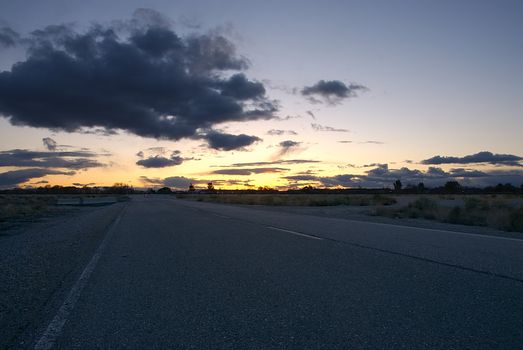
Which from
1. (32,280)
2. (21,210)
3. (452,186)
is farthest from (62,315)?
(452,186)

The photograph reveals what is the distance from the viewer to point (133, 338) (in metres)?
4.09

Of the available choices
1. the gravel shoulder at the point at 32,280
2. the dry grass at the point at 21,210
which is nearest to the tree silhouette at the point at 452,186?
the dry grass at the point at 21,210

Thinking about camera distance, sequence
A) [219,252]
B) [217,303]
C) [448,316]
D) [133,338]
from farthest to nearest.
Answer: [219,252]
[217,303]
[448,316]
[133,338]

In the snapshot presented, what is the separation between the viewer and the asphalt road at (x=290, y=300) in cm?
400

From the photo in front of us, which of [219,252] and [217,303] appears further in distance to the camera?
[219,252]

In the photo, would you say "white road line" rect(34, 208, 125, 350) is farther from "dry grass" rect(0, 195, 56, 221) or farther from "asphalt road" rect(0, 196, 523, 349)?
"dry grass" rect(0, 195, 56, 221)

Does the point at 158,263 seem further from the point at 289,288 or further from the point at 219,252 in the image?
the point at 289,288

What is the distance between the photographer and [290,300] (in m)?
5.25

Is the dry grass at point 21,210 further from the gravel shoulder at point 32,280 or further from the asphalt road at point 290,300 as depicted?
the asphalt road at point 290,300

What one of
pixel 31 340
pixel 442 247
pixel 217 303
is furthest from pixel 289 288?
pixel 442 247

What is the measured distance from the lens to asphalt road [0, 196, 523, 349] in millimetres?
3998

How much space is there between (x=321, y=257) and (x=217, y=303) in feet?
11.6

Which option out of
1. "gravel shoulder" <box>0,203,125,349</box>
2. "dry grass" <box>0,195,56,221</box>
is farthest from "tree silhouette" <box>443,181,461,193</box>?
"gravel shoulder" <box>0,203,125,349</box>

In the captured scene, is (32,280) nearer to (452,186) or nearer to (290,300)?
(290,300)
